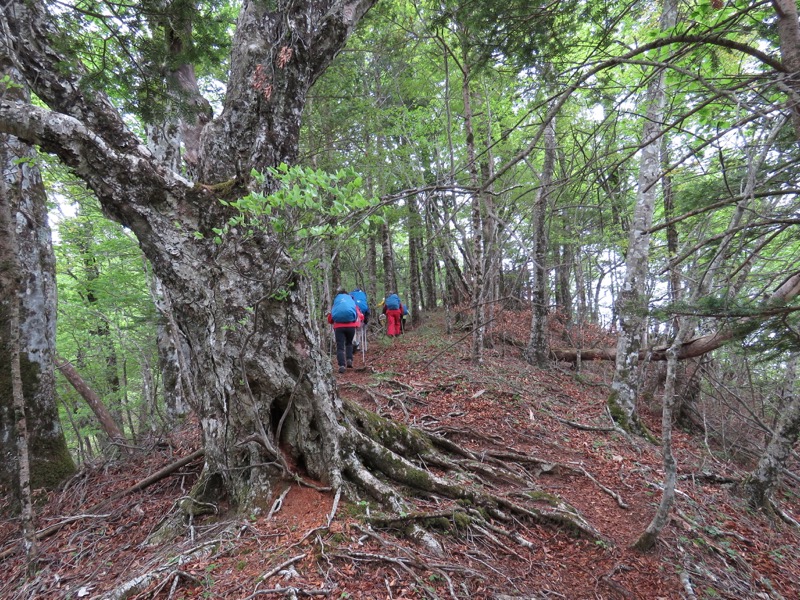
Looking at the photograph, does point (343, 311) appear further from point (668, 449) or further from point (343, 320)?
point (668, 449)

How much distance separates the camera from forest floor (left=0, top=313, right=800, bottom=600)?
2736 mm

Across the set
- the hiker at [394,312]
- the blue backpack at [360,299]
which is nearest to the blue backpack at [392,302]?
the hiker at [394,312]

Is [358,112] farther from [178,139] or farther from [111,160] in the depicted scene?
[111,160]

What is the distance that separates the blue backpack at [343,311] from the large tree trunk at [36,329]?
4461mm

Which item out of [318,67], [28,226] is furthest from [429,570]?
[28,226]

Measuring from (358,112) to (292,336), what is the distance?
674 cm

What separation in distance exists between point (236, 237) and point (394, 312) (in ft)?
27.0

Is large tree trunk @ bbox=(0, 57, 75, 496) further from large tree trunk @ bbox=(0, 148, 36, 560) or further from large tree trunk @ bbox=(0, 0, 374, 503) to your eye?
large tree trunk @ bbox=(0, 0, 374, 503)

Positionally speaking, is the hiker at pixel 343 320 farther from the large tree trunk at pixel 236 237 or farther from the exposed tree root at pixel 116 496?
the large tree trunk at pixel 236 237

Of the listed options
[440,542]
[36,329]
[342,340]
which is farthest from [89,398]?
[440,542]

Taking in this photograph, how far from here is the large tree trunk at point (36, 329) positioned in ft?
14.0

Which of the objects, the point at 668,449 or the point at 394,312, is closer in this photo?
the point at 668,449

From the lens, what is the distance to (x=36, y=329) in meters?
4.40

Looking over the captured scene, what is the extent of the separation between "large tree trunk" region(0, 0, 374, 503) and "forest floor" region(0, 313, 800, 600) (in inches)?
22.8
